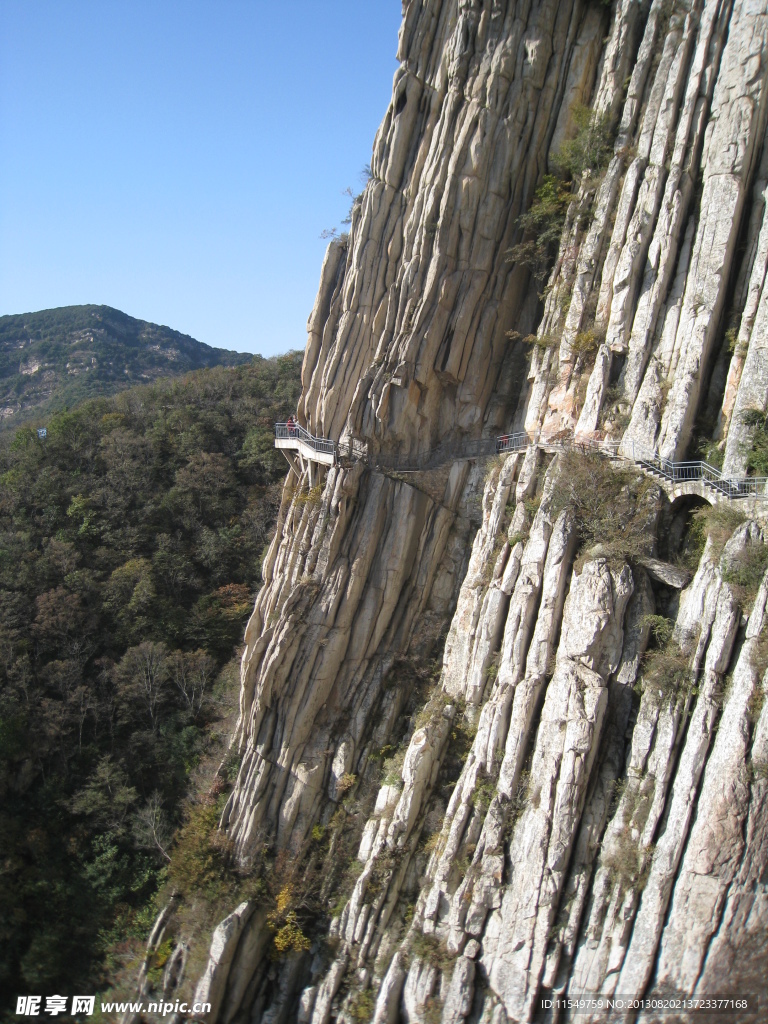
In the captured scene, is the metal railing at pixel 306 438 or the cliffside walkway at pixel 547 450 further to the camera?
the metal railing at pixel 306 438

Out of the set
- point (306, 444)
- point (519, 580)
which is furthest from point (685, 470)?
point (306, 444)

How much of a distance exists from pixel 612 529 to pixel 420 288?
10666mm

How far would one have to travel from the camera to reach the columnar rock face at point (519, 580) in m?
14.4

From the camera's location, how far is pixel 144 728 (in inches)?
1078

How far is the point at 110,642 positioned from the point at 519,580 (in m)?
19.2

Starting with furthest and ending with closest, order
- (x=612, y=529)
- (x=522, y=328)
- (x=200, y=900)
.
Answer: (x=522, y=328), (x=200, y=900), (x=612, y=529)

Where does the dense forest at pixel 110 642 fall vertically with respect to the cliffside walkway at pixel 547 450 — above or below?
below

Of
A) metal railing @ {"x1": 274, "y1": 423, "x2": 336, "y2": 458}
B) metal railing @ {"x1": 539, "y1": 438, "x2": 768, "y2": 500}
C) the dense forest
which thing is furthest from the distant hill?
metal railing @ {"x1": 539, "y1": 438, "x2": 768, "y2": 500}

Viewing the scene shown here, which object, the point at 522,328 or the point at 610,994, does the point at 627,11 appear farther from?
the point at 610,994

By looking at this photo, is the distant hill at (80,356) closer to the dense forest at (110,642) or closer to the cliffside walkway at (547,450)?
the dense forest at (110,642)

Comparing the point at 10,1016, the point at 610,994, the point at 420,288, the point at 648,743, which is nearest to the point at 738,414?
the point at 648,743

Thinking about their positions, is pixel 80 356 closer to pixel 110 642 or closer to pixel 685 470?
pixel 110 642

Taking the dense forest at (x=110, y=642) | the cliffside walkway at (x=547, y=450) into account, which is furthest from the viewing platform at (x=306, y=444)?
the dense forest at (x=110, y=642)

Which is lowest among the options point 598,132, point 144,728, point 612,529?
point 144,728
